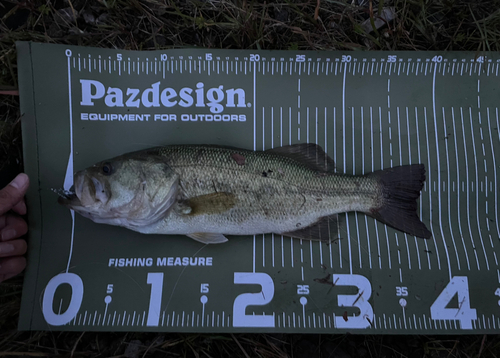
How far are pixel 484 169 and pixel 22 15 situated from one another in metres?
5.19

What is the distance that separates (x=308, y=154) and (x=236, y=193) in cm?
86

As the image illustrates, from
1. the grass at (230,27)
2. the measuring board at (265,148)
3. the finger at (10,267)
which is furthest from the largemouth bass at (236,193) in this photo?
the grass at (230,27)

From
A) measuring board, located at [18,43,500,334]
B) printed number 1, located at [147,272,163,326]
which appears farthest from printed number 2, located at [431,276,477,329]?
printed number 1, located at [147,272,163,326]

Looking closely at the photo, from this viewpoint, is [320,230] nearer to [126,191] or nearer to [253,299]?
[253,299]

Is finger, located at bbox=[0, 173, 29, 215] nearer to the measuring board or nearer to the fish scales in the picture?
the measuring board

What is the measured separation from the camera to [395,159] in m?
3.06

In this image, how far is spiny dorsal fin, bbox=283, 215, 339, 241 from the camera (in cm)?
282

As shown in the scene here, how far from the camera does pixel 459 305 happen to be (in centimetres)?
277

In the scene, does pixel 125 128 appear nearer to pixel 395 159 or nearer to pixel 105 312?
pixel 105 312

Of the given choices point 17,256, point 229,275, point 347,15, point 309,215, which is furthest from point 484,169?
point 17,256

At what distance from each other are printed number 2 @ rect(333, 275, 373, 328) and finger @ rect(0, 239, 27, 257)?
304cm

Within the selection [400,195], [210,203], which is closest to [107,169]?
Result: [210,203]

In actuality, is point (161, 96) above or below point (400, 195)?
above

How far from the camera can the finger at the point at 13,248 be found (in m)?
2.70
